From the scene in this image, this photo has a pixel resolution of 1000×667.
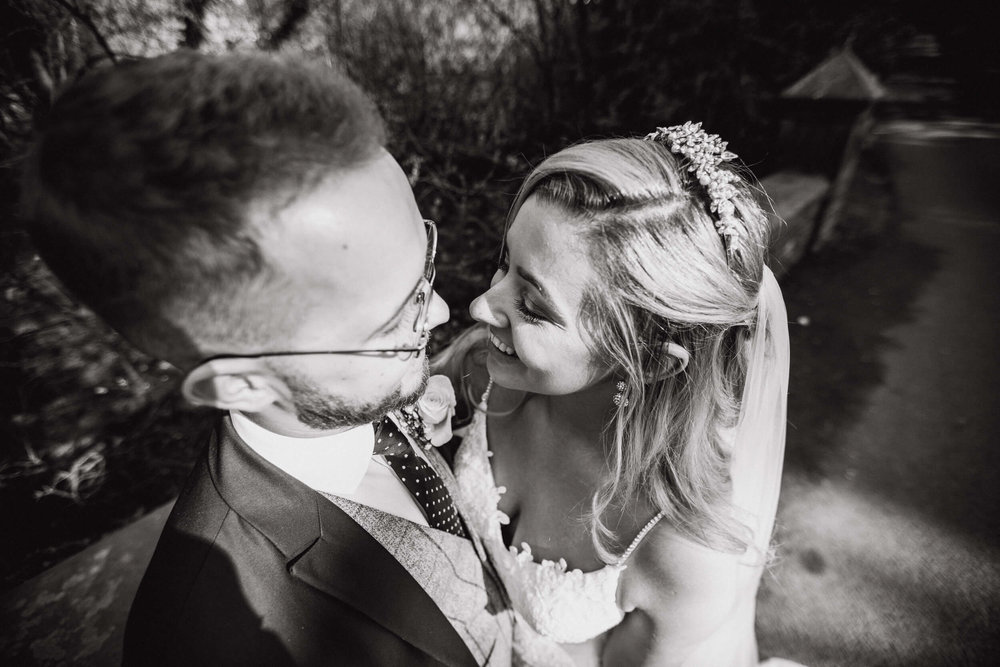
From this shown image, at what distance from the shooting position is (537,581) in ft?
6.11

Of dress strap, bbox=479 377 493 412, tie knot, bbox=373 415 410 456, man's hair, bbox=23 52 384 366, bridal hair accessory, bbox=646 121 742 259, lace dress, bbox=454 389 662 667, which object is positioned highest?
man's hair, bbox=23 52 384 366

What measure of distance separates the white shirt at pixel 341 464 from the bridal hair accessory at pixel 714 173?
1304 mm

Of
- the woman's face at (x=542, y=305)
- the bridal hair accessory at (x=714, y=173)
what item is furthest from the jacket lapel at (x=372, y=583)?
the bridal hair accessory at (x=714, y=173)

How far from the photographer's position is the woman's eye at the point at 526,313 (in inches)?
64.2

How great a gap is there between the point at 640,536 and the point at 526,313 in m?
0.84

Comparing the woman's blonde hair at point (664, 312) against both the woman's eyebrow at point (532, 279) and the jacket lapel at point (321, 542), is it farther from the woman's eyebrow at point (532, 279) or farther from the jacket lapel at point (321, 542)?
the jacket lapel at point (321, 542)

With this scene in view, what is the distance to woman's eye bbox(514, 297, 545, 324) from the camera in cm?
163

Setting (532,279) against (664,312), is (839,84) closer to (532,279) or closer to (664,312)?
(664,312)

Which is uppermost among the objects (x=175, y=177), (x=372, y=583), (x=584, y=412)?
(x=175, y=177)

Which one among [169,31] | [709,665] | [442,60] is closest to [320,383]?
Result: [709,665]

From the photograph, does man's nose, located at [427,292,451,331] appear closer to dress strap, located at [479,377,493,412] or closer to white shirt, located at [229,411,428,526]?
white shirt, located at [229,411,428,526]

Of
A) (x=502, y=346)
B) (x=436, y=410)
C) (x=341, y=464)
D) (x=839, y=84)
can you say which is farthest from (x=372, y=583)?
(x=839, y=84)

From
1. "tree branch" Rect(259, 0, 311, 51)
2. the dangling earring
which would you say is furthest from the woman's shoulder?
"tree branch" Rect(259, 0, 311, 51)

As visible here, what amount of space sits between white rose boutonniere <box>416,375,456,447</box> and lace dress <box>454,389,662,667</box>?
188 millimetres
